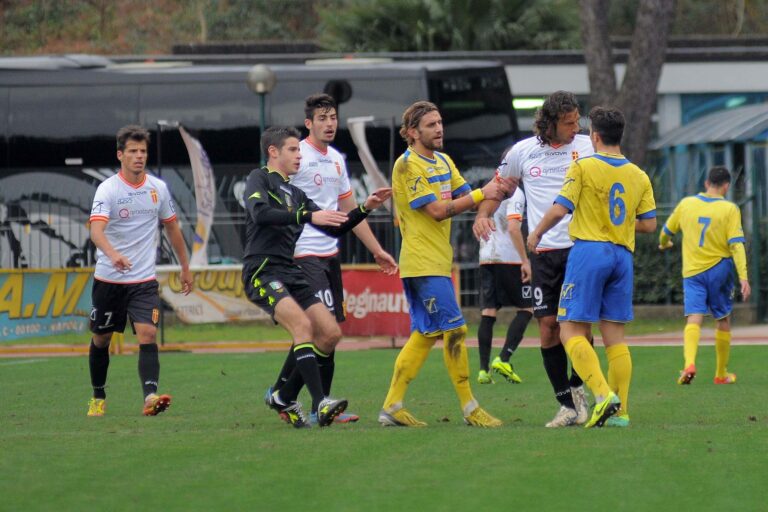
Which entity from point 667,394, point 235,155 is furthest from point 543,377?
point 235,155

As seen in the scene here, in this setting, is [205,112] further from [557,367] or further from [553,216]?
[553,216]

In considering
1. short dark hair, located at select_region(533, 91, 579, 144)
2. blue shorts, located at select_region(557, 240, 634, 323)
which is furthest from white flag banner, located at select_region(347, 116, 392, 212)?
blue shorts, located at select_region(557, 240, 634, 323)

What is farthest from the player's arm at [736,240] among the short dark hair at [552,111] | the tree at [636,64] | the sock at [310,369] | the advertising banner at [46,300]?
the tree at [636,64]

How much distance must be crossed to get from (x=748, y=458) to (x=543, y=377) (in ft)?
20.1

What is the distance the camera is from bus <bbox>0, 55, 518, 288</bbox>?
25016mm

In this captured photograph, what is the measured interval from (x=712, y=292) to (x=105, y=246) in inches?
226

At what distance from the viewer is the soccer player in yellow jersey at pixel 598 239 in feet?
28.7

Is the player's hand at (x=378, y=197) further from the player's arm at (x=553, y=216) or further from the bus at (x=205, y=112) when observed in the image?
the bus at (x=205, y=112)

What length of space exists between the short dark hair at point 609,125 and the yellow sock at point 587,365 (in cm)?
123

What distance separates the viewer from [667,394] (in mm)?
11711

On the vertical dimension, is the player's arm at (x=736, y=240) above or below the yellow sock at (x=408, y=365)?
above

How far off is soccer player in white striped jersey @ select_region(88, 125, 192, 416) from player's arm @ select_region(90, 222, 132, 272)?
0.02 metres

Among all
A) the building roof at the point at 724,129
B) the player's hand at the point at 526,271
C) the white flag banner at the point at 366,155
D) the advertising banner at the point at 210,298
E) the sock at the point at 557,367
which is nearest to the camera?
the sock at the point at 557,367

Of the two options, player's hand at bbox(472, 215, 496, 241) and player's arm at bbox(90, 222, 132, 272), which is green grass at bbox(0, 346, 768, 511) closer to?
player's arm at bbox(90, 222, 132, 272)
